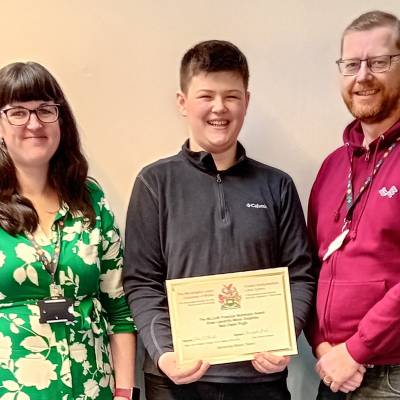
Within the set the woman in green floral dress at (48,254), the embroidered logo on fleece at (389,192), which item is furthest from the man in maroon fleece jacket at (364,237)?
the woman in green floral dress at (48,254)

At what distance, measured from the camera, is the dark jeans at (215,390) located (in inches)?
65.4

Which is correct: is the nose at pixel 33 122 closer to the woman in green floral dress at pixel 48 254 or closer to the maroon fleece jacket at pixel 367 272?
the woman in green floral dress at pixel 48 254

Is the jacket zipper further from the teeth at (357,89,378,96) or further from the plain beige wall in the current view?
the teeth at (357,89,378,96)

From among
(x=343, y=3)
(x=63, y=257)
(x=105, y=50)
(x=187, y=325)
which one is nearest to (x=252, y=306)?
(x=187, y=325)

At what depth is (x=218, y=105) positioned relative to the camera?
5.58 feet

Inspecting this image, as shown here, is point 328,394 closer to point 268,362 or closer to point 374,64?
point 268,362

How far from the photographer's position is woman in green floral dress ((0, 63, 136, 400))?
1.58 m

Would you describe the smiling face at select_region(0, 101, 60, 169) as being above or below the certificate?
above

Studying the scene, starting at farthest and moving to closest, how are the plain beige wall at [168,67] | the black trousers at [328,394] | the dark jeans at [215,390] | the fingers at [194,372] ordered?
the plain beige wall at [168,67] → the black trousers at [328,394] → the dark jeans at [215,390] → the fingers at [194,372]

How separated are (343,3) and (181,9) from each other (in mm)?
576

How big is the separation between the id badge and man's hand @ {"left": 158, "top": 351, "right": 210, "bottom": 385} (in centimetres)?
29

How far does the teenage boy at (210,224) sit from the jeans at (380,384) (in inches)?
8.9

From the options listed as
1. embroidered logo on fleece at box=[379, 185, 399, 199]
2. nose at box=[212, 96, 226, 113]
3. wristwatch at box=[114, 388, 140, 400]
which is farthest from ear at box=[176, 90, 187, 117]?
wristwatch at box=[114, 388, 140, 400]

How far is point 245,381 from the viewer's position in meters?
1.66
